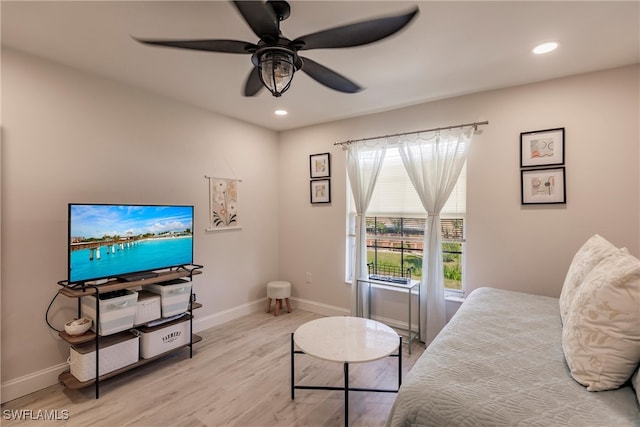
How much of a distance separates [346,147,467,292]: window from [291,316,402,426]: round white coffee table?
1.22 m

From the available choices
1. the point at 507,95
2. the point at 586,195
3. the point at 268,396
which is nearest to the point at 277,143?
the point at 507,95

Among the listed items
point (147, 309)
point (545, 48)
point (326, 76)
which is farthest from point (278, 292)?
point (545, 48)

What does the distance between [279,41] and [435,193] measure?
220cm

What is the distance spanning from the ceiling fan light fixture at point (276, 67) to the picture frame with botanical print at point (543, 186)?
2.30 metres

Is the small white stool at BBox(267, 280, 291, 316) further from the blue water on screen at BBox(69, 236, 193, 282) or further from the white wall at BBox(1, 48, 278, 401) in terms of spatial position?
the blue water on screen at BBox(69, 236, 193, 282)

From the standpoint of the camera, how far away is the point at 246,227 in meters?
3.92

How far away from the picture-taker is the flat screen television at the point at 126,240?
2201mm

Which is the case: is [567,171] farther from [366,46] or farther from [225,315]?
[225,315]

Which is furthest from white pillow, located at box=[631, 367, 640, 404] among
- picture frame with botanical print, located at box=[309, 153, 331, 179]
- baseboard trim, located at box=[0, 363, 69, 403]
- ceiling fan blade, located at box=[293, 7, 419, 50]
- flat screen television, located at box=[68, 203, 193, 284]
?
baseboard trim, located at box=[0, 363, 69, 403]

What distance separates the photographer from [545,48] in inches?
83.3

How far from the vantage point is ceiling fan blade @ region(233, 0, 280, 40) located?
1.21 meters

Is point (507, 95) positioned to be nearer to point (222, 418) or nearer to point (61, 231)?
point (222, 418)

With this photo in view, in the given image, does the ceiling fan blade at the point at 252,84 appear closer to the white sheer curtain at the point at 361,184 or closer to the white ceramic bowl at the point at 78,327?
the white sheer curtain at the point at 361,184

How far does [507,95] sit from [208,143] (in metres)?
3.11
